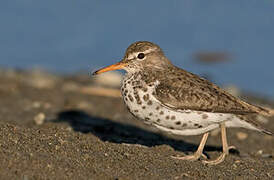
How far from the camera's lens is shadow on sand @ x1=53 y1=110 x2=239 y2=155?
1062 cm

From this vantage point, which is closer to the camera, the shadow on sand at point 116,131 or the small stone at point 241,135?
the shadow on sand at point 116,131

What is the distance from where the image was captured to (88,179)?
6.36m

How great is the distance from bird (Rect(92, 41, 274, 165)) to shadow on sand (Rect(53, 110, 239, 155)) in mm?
1586

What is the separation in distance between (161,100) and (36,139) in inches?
80.4

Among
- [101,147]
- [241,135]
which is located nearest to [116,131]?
[241,135]

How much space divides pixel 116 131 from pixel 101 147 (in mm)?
3580

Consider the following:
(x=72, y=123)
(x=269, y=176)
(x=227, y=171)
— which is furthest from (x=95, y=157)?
(x=72, y=123)

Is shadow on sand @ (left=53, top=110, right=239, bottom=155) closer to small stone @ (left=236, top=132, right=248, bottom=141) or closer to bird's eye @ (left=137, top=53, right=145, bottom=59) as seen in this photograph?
small stone @ (left=236, top=132, right=248, bottom=141)

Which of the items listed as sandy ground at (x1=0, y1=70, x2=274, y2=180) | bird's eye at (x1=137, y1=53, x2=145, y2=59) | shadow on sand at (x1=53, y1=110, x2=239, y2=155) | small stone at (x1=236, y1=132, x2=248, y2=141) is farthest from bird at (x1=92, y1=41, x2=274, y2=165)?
small stone at (x1=236, y1=132, x2=248, y2=141)

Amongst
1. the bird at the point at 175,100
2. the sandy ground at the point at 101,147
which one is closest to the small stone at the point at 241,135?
the sandy ground at the point at 101,147

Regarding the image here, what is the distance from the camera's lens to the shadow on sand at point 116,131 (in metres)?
10.6

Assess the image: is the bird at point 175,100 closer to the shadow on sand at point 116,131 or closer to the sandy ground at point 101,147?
the sandy ground at point 101,147

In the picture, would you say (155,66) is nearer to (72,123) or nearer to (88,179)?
(88,179)

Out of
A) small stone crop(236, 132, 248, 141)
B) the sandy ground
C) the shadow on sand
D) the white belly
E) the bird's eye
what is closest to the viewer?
the sandy ground
